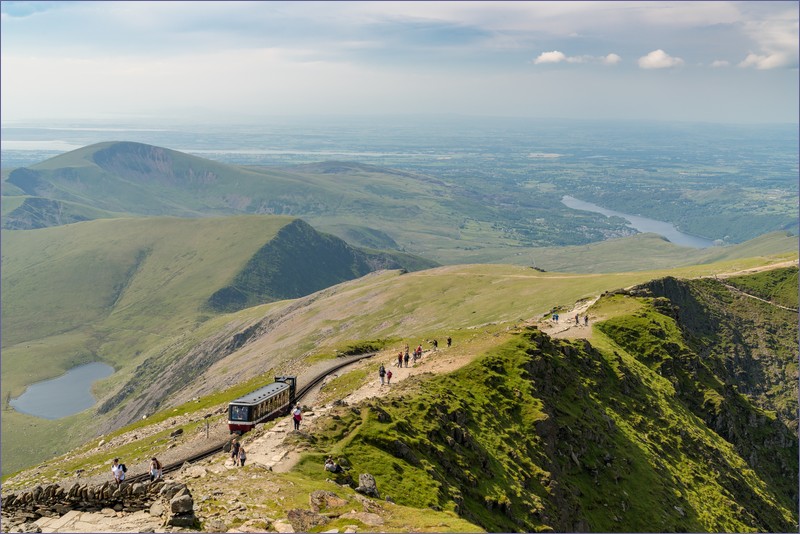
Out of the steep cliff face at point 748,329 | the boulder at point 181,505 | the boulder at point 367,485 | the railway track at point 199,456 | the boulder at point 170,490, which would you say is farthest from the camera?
the steep cliff face at point 748,329

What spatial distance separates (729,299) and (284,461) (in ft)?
465

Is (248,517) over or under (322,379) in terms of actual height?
over

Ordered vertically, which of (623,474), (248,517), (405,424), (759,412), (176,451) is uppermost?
(248,517)

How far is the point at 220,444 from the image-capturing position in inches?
2238

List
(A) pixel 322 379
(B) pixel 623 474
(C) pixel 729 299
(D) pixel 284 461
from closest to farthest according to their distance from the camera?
(D) pixel 284 461, (B) pixel 623 474, (A) pixel 322 379, (C) pixel 729 299

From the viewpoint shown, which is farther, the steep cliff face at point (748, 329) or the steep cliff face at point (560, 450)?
the steep cliff face at point (748, 329)

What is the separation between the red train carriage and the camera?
56.5 meters

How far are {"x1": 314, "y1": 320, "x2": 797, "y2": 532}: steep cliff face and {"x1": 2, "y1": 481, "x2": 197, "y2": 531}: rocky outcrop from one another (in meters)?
14.3

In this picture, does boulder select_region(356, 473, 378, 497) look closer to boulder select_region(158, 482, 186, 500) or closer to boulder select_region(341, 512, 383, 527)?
boulder select_region(341, 512, 383, 527)

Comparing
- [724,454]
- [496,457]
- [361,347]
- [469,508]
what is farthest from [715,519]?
[361,347]

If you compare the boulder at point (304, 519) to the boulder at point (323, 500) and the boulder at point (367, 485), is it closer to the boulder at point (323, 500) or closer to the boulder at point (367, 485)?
the boulder at point (323, 500)

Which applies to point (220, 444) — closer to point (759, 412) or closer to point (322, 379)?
Answer: point (322, 379)

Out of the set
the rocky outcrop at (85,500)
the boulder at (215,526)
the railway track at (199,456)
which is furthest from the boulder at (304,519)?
the railway track at (199,456)

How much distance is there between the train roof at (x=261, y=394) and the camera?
57.5 m
